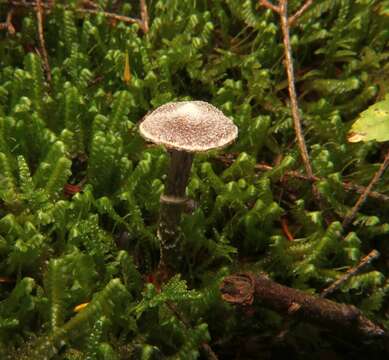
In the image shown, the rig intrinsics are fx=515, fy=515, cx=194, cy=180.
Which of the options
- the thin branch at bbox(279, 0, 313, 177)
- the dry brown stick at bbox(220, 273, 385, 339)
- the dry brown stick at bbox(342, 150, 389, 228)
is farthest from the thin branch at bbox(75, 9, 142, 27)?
the dry brown stick at bbox(220, 273, 385, 339)

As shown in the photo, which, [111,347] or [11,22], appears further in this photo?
[11,22]

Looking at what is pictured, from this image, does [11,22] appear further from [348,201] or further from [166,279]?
[348,201]

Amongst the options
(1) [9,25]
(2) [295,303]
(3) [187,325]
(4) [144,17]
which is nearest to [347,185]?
(2) [295,303]

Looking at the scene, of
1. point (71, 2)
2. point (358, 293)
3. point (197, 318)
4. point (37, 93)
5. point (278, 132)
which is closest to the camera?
point (197, 318)

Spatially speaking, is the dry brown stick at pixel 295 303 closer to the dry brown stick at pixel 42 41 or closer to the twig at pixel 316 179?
the twig at pixel 316 179

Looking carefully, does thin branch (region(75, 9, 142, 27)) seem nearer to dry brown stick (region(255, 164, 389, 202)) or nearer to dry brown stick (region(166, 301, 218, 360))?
dry brown stick (region(255, 164, 389, 202))

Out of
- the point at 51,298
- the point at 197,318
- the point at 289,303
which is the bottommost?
the point at 197,318

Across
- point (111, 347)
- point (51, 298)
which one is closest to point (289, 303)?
point (111, 347)
